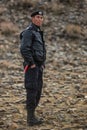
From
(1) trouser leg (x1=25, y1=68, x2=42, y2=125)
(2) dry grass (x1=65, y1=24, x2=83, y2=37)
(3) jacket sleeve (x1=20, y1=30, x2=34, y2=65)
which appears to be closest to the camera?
(3) jacket sleeve (x1=20, y1=30, x2=34, y2=65)

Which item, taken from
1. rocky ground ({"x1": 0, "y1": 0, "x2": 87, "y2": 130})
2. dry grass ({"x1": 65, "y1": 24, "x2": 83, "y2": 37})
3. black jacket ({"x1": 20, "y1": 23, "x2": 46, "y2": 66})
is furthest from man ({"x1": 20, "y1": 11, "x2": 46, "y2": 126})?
dry grass ({"x1": 65, "y1": 24, "x2": 83, "y2": 37})

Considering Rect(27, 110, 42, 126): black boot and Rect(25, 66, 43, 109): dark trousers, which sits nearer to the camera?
Rect(25, 66, 43, 109): dark trousers

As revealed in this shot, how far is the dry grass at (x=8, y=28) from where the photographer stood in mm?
20172

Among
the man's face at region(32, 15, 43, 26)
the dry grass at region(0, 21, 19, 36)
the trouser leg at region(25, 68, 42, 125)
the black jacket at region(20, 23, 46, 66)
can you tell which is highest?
the man's face at region(32, 15, 43, 26)

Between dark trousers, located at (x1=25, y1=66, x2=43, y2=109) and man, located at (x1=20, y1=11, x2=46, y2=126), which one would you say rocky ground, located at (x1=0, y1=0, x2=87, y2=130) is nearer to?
dark trousers, located at (x1=25, y1=66, x2=43, y2=109)

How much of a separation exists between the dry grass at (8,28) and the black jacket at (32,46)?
12.5m

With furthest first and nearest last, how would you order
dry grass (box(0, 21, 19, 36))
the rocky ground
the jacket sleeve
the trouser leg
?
dry grass (box(0, 21, 19, 36)), the rocky ground, the trouser leg, the jacket sleeve

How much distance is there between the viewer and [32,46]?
7.64m

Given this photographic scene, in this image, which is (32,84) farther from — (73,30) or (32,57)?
(73,30)

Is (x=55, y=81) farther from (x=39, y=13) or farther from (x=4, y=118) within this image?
(x=39, y=13)

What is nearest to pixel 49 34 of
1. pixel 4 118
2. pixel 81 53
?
pixel 81 53

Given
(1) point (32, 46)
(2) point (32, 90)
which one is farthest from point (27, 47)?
(2) point (32, 90)

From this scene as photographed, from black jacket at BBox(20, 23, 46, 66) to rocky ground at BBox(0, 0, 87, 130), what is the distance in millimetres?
1206

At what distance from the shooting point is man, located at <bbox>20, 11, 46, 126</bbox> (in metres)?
7.55
